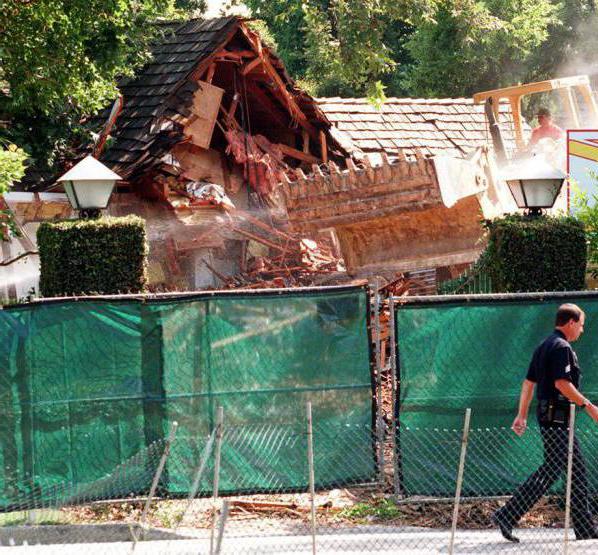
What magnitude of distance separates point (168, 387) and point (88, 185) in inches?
93.5

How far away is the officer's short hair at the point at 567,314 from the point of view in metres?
8.50

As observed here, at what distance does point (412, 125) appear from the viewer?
2292cm

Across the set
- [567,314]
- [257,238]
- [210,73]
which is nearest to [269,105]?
[210,73]

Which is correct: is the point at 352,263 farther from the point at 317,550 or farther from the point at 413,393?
the point at 317,550

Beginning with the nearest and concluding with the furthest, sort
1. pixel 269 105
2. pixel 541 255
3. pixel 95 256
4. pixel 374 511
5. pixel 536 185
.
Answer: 1. pixel 374 511
2. pixel 541 255
3. pixel 536 185
4. pixel 95 256
5. pixel 269 105

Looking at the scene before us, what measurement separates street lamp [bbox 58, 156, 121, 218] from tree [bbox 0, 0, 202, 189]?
4.06 meters

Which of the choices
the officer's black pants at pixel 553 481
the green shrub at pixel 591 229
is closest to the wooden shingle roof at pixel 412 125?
the green shrub at pixel 591 229

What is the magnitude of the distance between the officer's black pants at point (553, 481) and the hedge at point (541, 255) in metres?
2.10

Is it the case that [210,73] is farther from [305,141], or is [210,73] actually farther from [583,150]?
[583,150]

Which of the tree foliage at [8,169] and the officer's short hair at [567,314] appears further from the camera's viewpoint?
the tree foliage at [8,169]

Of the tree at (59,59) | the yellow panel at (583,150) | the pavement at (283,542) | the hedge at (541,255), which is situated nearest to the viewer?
the pavement at (283,542)

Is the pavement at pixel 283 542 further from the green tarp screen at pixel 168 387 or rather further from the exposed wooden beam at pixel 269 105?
the exposed wooden beam at pixel 269 105

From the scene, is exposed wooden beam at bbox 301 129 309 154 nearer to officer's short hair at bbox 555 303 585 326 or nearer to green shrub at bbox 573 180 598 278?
green shrub at bbox 573 180 598 278

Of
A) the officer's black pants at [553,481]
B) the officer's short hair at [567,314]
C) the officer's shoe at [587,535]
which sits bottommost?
the officer's shoe at [587,535]
